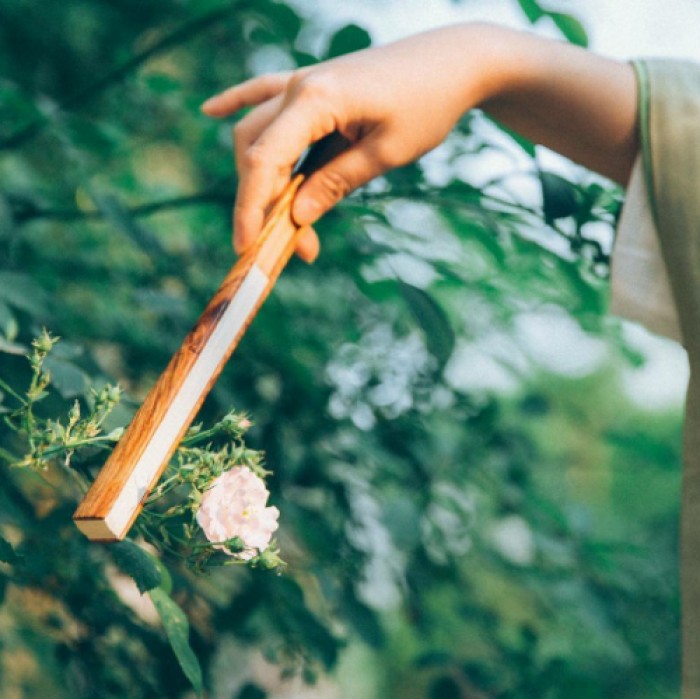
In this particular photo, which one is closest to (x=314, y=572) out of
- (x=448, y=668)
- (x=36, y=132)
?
(x=448, y=668)

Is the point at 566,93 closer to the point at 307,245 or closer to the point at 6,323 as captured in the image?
the point at 307,245

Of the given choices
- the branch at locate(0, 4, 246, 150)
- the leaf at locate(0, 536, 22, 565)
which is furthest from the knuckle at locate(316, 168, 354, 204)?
the branch at locate(0, 4, 246, 150)

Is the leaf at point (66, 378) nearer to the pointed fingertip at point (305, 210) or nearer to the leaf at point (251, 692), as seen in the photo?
the pointed fingertip at point (305, 210)

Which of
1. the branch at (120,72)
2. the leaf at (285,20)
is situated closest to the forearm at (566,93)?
the leaf at (285,20)

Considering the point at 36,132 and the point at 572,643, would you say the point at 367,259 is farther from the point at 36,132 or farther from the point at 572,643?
the point at 572,643

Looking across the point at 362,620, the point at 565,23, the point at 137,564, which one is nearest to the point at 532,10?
the point at 565,23

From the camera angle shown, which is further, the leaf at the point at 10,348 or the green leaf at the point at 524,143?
the green leaf at the point at 524,143

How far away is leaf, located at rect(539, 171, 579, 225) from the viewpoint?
92 cm

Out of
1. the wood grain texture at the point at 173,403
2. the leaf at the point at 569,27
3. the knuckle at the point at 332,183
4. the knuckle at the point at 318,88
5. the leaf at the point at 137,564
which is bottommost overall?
the leaf at the point at 137,564

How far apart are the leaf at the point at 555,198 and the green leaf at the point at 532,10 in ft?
0.52

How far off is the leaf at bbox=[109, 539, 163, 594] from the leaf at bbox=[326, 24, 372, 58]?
580 mm

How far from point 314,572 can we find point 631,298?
601mm

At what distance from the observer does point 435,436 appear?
1.56m

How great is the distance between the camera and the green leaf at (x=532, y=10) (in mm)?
942
